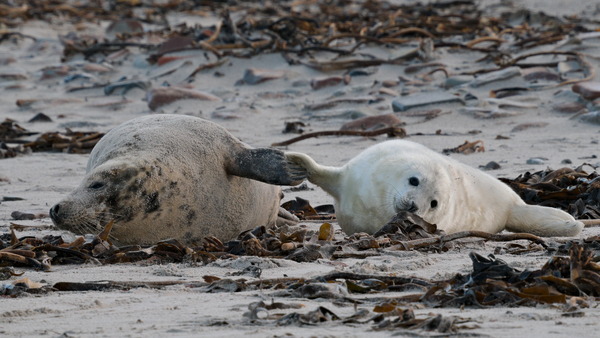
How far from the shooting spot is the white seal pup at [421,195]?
4.75 meters

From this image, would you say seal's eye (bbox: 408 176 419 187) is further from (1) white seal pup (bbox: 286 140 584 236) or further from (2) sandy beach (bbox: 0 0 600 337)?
(2) sandy beach (bbox: 0 0 600 337)

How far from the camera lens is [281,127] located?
340 inches

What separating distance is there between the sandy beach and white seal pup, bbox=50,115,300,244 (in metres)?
0.35

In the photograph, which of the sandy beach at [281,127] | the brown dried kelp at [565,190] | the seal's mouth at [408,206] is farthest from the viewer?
the brown dried kelp at [565,190]

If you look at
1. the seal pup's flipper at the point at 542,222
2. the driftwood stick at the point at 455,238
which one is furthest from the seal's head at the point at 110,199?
the seal pup's flipper at the point at 542,222

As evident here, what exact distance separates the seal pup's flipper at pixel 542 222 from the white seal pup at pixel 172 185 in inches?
50.3

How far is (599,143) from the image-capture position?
738cm

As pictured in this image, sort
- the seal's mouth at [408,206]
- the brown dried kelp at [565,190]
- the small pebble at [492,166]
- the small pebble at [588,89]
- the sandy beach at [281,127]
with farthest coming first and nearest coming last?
the small pebble at [588,89]
the small pebble at [492,166]
the brown dried kelp at [565,190]
the seal's mouth at [408,206]
the sandy beach at [281,127]

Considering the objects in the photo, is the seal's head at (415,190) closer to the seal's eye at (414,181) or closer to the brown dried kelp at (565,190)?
the seal's eye at (414,181)

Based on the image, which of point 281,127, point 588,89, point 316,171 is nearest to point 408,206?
point 316,171

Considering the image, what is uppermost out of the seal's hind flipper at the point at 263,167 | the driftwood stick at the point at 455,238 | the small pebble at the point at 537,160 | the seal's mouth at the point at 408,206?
the seal's hind flipper at the point at 263,167

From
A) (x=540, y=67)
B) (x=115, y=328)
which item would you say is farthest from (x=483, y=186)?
(x=540, y=67)

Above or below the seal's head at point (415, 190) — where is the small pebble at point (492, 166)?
below

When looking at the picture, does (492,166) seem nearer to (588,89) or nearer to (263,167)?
(588,89)
